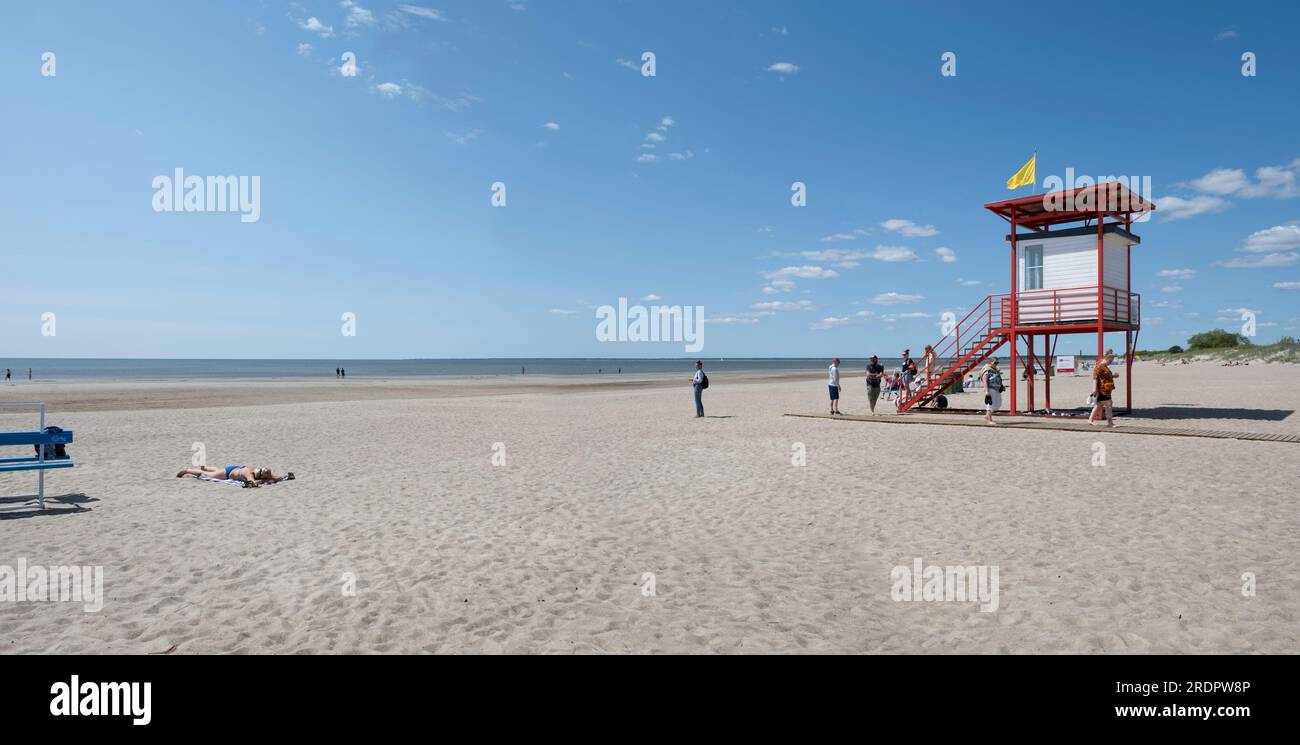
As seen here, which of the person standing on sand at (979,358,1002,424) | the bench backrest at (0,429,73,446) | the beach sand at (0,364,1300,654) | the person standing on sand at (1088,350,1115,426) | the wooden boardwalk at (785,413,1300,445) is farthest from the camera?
the person standing on sand at (979,358,1002,424)

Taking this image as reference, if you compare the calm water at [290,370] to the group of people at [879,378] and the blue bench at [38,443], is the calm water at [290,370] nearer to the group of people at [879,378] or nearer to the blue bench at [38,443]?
the group of people at [879,378]

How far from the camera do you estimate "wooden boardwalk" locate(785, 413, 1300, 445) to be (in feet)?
51.8

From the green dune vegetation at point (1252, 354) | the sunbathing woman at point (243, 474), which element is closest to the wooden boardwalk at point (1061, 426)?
the sunbathing woman at point (243, 474)

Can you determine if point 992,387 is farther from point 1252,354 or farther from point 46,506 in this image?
point 1252,354

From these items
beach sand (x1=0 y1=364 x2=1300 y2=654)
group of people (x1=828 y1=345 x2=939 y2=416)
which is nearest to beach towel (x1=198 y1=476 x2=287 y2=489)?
beach sand (x1=0 y1=364 x2=1300 y2=654)

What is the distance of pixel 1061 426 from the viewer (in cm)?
1834

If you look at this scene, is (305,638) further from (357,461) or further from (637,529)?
(357,461)

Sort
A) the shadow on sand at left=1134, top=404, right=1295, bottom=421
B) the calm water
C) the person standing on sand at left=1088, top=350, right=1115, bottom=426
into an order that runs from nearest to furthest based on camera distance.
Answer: the person standing on sand at left=1088, top=350, right=1115, bottom=426, the shadow on sand at left=1134, top=404, right=1295, bottom=421, the calm water

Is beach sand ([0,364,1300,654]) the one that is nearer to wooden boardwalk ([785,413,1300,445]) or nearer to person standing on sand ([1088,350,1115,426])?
wooden boardwalk ([785,413,1300,445])

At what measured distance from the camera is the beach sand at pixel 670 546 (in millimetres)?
5254

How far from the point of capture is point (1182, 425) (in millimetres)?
19125

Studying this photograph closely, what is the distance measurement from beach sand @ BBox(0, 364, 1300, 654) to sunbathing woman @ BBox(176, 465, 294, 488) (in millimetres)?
362
